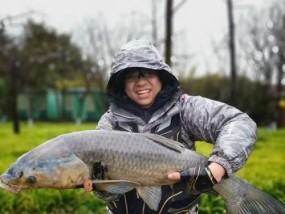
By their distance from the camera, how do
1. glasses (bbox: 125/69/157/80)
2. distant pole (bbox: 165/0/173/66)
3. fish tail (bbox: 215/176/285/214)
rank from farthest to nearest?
distant pole (bbox: 165/0/173/66) < glasses (bbox: 125/69/157/80) < fish tail (bbox: 215/176/285/214)

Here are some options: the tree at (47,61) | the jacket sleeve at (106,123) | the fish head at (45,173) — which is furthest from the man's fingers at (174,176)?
the tree at (47,61)

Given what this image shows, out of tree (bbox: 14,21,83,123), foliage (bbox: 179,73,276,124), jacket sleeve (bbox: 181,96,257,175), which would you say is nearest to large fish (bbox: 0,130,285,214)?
jacket sleeve (bbox: 181,96,257,175)

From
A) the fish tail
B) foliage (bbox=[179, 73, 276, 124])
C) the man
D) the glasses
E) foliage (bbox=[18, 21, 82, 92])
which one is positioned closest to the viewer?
the fish tail

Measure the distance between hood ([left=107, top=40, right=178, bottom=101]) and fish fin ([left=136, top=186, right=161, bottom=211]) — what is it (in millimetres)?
594

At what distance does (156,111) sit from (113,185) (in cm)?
57

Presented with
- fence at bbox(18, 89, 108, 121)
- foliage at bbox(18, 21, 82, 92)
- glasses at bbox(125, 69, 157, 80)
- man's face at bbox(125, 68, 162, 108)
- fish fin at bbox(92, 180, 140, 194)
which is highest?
glasses at bbox(125, 69, 157, 80)

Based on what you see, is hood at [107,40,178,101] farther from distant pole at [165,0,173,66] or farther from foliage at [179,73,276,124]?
foliage at [179,73,276,124]

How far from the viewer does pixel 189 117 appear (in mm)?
2951

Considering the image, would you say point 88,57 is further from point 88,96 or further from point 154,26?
point 154,26

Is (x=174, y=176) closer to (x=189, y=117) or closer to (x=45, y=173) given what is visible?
(x=189, y=117)

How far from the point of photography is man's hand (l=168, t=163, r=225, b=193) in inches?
101

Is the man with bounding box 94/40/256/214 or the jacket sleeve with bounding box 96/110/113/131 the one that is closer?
the man with bounding box 94/40/256/214

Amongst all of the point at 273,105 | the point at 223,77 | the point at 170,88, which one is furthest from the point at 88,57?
the point at 170,88

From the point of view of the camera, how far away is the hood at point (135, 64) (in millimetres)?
2934
